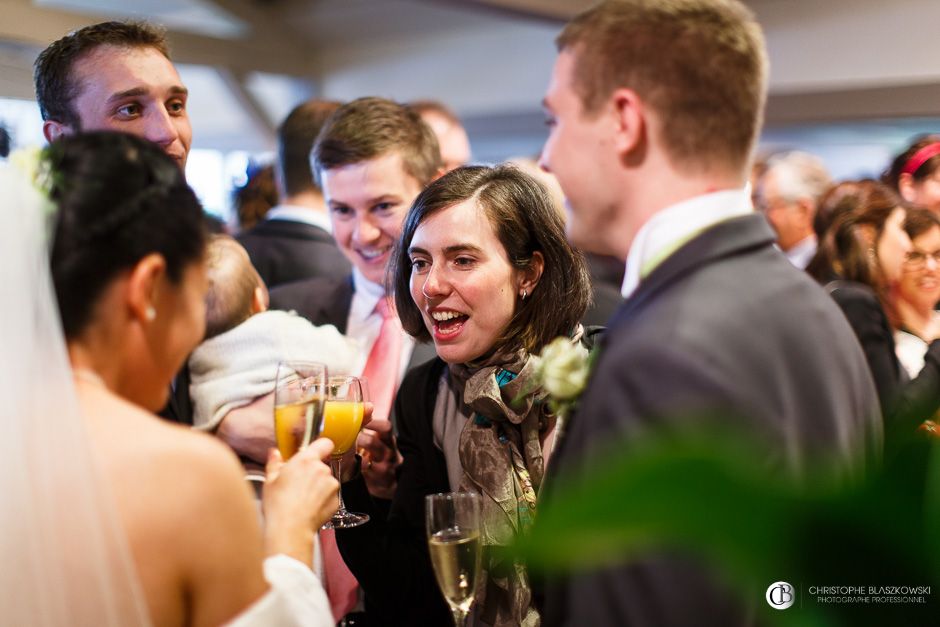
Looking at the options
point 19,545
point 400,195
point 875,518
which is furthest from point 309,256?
point 875,518

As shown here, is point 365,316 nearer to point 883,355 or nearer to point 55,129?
point 55,129

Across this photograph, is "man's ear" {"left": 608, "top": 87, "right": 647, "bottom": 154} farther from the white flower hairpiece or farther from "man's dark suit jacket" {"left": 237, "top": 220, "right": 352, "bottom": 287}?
"man's dark suit jacket" {"left": 237, "top": 220, "right": 352, "bottom": 287}

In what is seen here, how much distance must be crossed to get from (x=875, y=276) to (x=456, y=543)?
2.58 metres

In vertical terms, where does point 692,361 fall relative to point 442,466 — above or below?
above

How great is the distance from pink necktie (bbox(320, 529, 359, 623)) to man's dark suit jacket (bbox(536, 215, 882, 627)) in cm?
111

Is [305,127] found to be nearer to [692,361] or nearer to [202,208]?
[202,208]

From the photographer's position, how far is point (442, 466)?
7.29ft

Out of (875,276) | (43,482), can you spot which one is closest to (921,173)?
(875,276)

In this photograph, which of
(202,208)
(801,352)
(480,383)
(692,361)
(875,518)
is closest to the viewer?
(875,518)

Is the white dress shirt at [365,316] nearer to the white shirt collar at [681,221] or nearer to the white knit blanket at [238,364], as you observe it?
the white knit blanket at [238,364]

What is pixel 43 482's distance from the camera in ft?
4.02

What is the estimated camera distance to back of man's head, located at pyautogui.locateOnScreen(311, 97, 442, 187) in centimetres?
292

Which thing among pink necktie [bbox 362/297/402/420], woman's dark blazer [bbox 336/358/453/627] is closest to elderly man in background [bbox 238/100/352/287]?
pink necktie [bbox 362/297/402/420]

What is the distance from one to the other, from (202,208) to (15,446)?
419 millimetres
